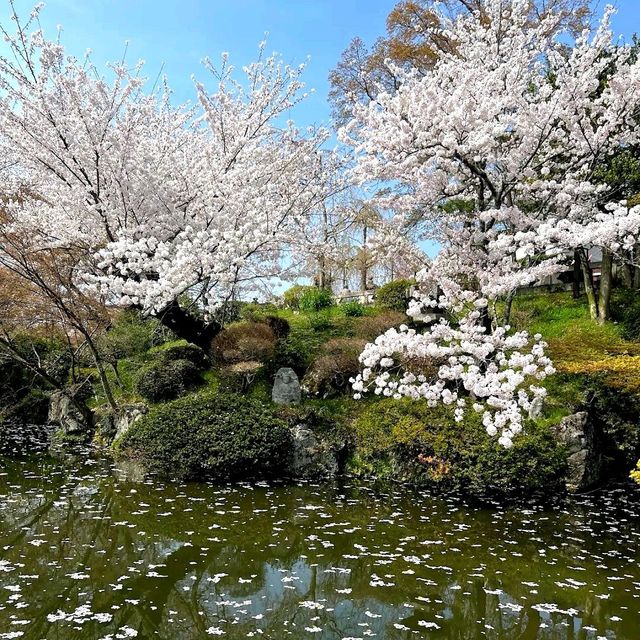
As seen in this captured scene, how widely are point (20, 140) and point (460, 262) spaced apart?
8.37 m

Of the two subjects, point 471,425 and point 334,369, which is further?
point 334,369

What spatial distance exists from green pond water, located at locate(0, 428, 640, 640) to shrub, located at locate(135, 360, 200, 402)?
145 inches

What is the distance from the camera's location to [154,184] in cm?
1005

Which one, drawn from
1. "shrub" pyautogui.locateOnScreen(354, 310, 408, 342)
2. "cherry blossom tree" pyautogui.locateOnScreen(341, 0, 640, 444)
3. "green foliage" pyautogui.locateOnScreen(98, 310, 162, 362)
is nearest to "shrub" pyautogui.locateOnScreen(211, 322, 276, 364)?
"shrub" pyautogui.locateOnScreen(354, 310, 408, 342)

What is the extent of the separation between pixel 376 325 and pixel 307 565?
7.12 meters

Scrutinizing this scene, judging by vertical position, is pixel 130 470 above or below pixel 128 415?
below

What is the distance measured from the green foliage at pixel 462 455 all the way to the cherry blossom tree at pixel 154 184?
4073mm

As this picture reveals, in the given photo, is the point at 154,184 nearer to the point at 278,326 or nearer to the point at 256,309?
the point at 278,326

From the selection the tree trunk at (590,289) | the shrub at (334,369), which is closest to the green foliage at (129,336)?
the shrub at (334,369)

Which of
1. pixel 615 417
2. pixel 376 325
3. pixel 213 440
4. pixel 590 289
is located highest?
pixel 590 289

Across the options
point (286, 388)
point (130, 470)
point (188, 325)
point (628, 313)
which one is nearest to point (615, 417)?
point (628, 313)

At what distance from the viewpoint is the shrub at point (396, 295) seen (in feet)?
48.6

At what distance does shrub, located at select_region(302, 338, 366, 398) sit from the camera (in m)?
11.3

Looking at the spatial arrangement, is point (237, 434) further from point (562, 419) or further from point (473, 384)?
point (562, 419)
